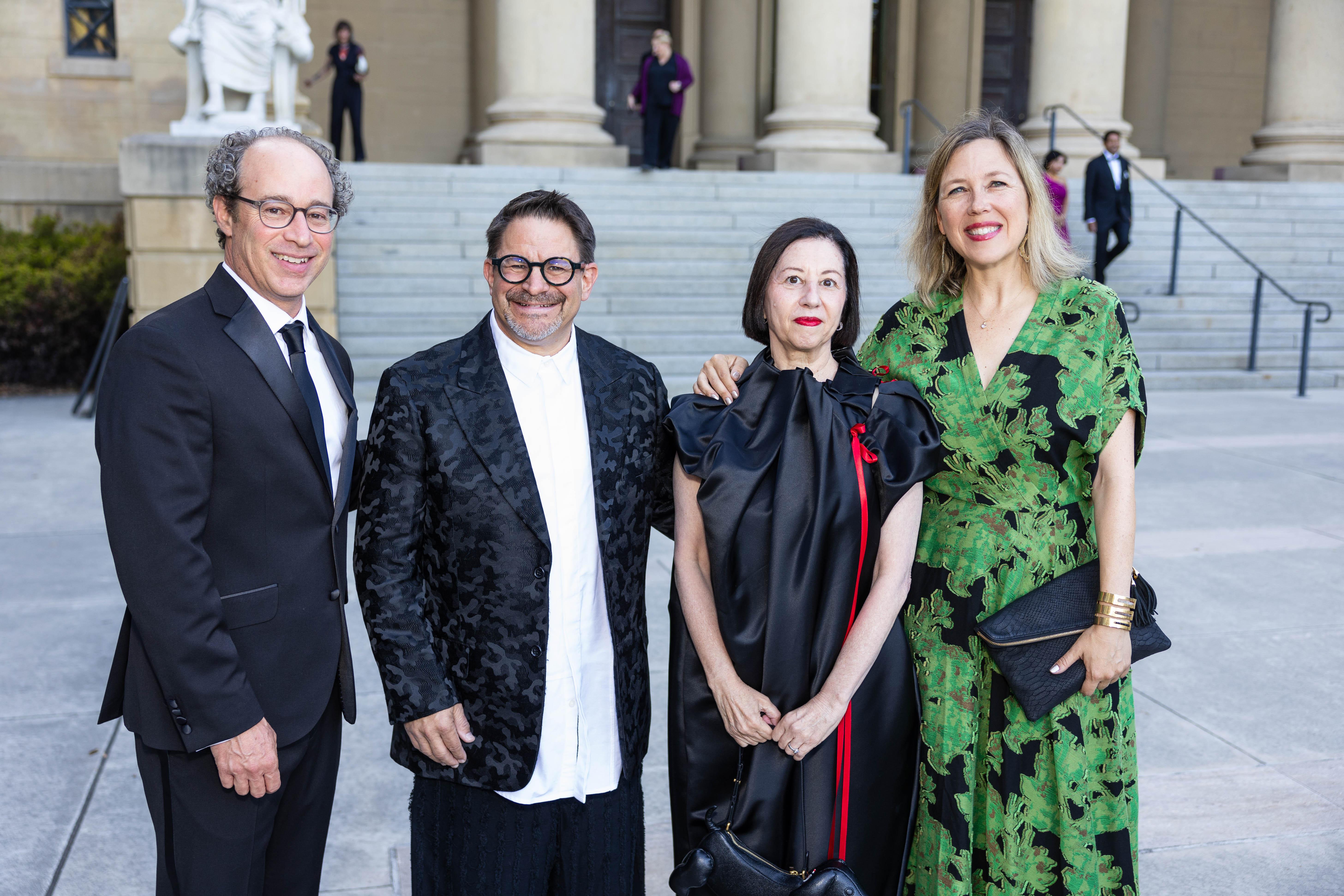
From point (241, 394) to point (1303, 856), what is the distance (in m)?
3.24

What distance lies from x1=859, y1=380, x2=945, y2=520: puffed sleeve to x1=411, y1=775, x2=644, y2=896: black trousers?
33.7 inches

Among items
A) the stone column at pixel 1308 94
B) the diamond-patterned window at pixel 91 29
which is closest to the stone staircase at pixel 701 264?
the stone column at pixel 1308 94

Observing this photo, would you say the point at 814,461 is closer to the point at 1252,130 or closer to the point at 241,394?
the point at 241,394

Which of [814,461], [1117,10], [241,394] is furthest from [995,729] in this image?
[1117,10]

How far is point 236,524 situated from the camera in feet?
7.04

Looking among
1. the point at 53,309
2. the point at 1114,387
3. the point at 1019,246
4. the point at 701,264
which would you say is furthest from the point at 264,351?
the point at 53,309

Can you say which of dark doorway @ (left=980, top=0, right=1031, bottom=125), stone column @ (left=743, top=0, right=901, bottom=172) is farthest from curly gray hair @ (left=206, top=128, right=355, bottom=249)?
dark doorway @ (left=980, top=0, right=1031, bottom=125)

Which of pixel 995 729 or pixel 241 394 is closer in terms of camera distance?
pixel 241 394

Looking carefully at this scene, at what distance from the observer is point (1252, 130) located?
2298 cm

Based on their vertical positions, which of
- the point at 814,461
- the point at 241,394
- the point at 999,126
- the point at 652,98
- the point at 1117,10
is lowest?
the point at 814,461

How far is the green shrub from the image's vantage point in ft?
40.4

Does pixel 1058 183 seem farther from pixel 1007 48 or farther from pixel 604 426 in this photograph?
pixel 604 426

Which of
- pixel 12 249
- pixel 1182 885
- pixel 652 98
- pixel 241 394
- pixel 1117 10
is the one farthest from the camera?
pixel 1117 10

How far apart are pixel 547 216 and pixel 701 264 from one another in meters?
10.4
